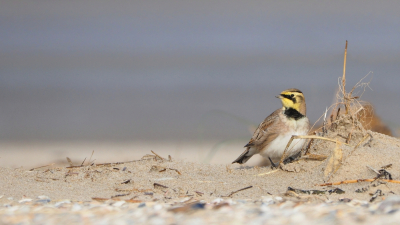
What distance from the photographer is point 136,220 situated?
1.70 metres

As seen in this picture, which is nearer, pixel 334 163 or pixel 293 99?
pixel 334 163

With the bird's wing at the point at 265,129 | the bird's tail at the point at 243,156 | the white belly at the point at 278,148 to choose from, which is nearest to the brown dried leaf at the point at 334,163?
the white belly at the point at 278,148

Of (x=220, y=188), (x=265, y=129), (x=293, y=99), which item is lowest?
(x=220, y=188)

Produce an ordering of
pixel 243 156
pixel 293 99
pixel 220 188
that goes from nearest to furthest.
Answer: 1. pixel 220 188
2. pixel 293 99
3. pixel 243 156

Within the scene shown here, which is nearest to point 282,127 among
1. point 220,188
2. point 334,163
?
point 334,163

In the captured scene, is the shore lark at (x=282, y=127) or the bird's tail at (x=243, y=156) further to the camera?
the bird's tail at (x=243, y=156)

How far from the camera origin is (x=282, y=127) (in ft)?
12.5

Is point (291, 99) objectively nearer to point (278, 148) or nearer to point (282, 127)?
point (282, 127)

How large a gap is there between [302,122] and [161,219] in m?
2.37

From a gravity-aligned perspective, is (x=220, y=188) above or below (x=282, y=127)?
below

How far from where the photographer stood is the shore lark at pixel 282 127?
12.4 feet

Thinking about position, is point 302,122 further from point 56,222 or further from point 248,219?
point 56,222

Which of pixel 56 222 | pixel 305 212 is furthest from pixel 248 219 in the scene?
pixel 56 222

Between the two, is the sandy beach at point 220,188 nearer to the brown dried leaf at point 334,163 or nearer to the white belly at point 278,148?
the brown dried leaf at point 334,163
